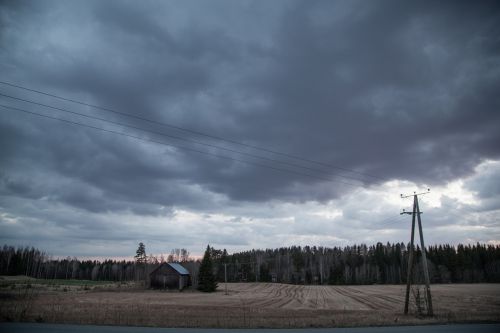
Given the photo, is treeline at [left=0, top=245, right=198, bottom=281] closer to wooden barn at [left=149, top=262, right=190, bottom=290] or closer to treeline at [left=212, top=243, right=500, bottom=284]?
treeline at [left=212, top=243, right=500, bottom=284]

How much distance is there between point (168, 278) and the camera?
8025 centimetres

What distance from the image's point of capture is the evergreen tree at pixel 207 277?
246 feet

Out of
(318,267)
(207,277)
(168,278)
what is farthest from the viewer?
(318,267)

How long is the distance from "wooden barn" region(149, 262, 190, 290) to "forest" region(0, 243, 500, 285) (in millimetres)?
33094

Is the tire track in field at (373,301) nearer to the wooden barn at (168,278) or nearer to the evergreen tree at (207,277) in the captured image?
the evergreen tree at (207,277)

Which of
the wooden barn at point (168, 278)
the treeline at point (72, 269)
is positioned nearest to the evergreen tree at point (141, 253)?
the treeline at point (72, 269)

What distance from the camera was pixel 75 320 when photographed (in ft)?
69.6

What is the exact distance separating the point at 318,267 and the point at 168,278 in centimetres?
11356

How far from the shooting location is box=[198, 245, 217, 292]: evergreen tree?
75125 mm

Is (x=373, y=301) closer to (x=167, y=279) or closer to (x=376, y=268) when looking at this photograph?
(x=167, y=279)

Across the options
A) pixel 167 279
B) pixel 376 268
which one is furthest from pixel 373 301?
pixel 376 268

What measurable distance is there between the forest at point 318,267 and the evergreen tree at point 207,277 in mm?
39135

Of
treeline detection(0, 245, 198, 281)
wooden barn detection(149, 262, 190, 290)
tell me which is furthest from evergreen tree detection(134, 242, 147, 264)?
wooden barn detection(149, 262, 190, 290)

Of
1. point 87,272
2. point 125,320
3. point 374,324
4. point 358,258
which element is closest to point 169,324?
point 125,320
